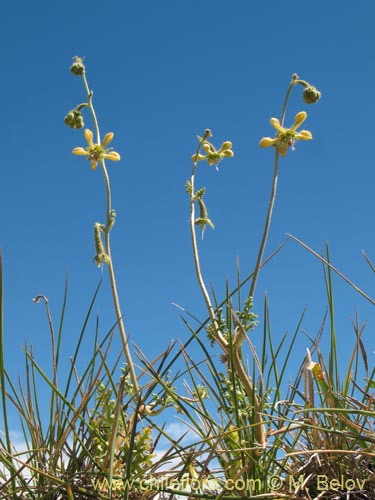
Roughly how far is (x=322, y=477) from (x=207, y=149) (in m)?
1.61

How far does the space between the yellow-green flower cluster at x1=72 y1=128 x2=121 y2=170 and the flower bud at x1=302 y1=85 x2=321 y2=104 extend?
0.86 meters

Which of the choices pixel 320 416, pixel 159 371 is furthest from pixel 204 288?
pixel 320 416

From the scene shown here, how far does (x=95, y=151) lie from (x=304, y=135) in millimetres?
912

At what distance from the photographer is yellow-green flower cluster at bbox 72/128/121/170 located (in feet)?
9.59

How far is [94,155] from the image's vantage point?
2.92m

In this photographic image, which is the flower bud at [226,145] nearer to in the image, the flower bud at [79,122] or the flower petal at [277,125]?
the flower petal at [277,125]

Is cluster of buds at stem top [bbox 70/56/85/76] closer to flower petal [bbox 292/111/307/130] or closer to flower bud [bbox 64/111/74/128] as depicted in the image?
flower bud [bbox 64/111/74/128]

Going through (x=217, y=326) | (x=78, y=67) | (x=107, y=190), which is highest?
(x=78, y=67)

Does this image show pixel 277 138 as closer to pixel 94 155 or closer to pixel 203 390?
pixel 94 155

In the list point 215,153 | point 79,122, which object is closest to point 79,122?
point 79,122

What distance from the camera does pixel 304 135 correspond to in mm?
2805

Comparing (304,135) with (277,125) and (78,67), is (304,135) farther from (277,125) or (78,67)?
(78,67)

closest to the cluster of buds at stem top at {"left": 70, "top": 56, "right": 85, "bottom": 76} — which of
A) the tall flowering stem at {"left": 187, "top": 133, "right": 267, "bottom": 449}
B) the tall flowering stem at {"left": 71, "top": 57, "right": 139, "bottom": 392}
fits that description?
the tall flowering stem at {"left": 71, "top": 57, "right": 139, "bottom": 392}

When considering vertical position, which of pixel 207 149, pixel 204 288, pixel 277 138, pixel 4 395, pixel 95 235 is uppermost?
pixel 207 149
